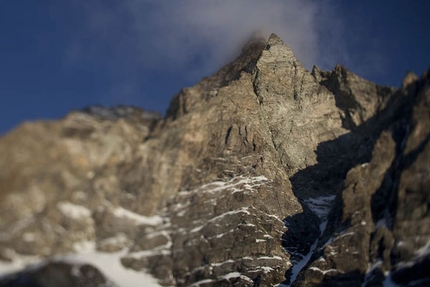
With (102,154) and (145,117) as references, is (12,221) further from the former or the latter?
(145,117)

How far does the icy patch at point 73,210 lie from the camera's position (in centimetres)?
10506

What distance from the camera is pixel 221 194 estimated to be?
124188 millimetres

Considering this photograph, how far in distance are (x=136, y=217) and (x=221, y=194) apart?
716 inches

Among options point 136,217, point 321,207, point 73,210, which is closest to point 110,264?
point 136,217

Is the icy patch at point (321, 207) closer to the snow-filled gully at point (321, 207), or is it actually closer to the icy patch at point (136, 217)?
the snow-filled gully at point (321, 207)

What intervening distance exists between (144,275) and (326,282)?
Answer: 1184 inches

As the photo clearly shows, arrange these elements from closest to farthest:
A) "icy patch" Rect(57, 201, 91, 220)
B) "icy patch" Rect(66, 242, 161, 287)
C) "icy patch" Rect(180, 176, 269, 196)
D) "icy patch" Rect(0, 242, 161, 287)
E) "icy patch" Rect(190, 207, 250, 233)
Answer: "icy patch" Rect(0, 242, 161, 287) < "icy patch" Rect(57, 201, 91, 220) < "icy patch" Rect(66, 242, 161, 287) < "icy patch" Rect(190, 207, 250, 233) < "icy patch" Rect(180, 176, 269, 196)

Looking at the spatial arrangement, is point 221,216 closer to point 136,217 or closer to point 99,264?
point 136,217

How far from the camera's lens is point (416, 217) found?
10738 cm

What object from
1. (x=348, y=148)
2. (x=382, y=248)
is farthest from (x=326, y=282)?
(x=348, y=148)

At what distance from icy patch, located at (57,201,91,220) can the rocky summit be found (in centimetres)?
18

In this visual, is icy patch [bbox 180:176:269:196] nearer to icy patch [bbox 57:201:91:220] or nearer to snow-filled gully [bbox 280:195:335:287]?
snow-filled gully [bbox 280:195:335:287]

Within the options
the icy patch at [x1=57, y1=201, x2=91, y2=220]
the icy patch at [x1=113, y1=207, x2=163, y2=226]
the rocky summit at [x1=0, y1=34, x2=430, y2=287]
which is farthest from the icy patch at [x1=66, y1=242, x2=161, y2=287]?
the icy patch at [x1=113, y1=207, x2=163, y2=226]

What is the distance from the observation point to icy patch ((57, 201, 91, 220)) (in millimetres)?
105062
